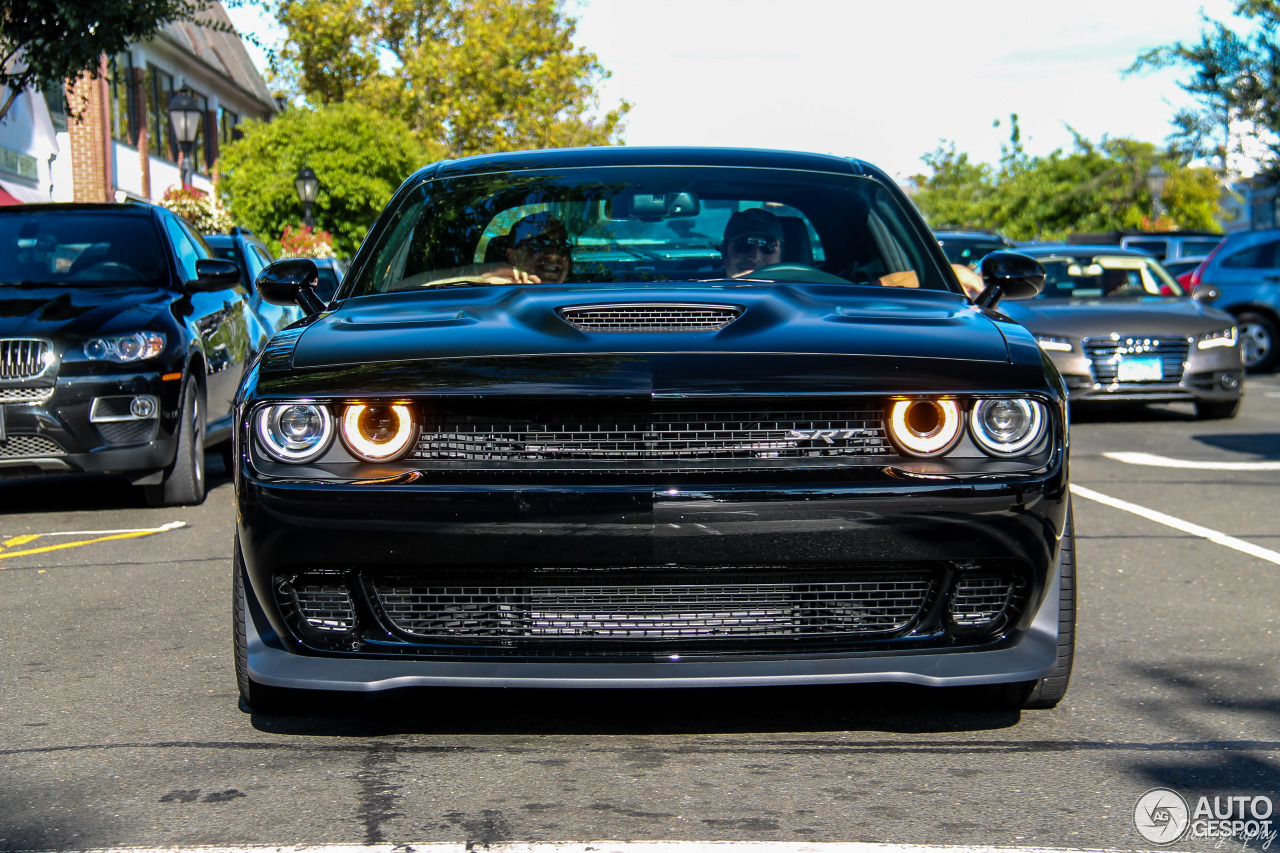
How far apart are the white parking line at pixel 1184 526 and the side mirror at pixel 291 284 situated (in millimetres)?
3997

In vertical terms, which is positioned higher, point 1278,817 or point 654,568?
point 654,568

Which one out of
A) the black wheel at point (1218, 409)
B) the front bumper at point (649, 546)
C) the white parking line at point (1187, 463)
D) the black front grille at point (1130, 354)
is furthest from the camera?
the black wheel at point (1218, 409)

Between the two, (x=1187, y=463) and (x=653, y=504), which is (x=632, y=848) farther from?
(x=1187, y=463)

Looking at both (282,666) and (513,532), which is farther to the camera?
(282,666)

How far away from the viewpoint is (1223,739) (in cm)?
382

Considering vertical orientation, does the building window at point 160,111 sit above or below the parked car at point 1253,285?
above

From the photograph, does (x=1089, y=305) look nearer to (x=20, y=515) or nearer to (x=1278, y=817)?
(x=20, y=515)

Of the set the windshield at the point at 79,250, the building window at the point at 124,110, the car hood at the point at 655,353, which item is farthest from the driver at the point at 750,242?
the building window at the point at 124,110

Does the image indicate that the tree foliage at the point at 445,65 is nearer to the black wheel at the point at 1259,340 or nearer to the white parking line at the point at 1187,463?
the black wheel at the point at 1259,340

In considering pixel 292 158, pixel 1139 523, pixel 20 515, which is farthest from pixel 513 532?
pixel 292 158

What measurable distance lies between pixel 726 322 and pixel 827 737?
1026 mm

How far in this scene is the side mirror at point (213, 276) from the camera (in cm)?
845

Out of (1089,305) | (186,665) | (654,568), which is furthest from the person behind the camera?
(1089,305)

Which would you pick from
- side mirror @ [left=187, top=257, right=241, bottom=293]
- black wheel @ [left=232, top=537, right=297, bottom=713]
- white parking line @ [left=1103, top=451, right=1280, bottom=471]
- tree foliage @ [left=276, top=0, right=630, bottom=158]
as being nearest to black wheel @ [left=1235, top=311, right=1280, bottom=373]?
white parking line @ [left=1103, top=451, right=1280, bottom=471]
